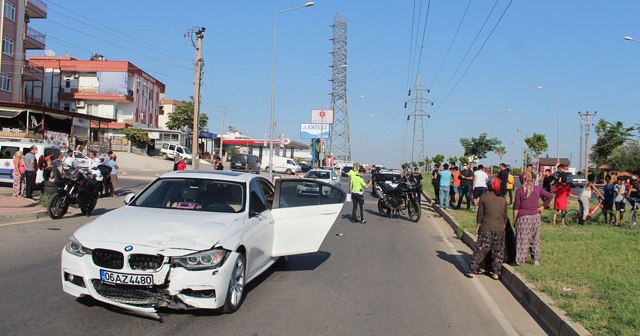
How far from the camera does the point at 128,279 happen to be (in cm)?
517

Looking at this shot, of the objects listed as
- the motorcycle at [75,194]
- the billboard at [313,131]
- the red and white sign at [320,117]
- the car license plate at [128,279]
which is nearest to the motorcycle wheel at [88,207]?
the motorcycle at [75,194]

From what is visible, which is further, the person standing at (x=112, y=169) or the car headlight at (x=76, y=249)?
the person standing at (x=112, y=169)

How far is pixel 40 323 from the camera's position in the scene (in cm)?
525

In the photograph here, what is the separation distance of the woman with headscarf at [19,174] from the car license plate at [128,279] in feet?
41.2

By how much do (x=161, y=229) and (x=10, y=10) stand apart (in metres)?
45.5

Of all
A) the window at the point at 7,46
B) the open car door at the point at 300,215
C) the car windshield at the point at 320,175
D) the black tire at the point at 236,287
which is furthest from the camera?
the window at the point at 7,46

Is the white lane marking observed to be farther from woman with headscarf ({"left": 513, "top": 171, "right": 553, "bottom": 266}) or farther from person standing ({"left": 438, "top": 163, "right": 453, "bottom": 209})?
person standing ({"left": 438, "top": 163, "right": 453, "bottom": 209})

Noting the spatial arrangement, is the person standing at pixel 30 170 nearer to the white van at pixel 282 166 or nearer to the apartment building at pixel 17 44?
the apartment building at pixel 17 44

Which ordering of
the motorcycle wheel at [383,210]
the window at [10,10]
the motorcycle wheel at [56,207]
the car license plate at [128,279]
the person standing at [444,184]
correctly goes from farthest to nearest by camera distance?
1. the window at [10,10]
2. the person standing at [444,184]
3. the motorcycle wheel at [383,210]
4. the motorcycle wheel at [56,207]
5. the car license plate at [128,279]

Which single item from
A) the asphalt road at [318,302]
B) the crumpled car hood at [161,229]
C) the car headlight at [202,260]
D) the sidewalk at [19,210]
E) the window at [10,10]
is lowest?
the asphalt road at [318,302]

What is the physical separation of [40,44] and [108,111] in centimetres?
1422

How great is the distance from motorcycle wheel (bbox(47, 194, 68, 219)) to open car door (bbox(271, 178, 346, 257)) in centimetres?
801

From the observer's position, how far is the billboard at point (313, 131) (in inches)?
3014

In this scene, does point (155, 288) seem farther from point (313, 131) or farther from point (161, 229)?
point (313, 131)
